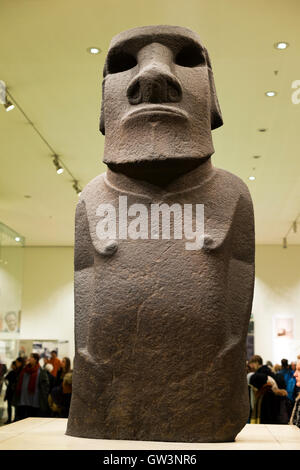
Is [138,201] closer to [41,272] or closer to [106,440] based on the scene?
[106,440]

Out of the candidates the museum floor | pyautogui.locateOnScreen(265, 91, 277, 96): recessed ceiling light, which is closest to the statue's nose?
the museum floor

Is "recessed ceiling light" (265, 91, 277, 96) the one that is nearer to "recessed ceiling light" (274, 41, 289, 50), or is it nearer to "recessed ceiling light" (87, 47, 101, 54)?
"recessed ceiling light" (274, 41, 289, 50)

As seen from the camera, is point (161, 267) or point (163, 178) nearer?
point (161, 267)

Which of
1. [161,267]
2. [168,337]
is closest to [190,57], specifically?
[161,267]

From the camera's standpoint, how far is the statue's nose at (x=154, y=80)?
3.61m

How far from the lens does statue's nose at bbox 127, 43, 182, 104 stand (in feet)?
11.8

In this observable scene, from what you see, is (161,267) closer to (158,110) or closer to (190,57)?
(158,110)

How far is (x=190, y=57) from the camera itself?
3969mm

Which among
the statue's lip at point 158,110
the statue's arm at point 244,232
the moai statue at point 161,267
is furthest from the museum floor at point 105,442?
the statue's lip at point 158,110

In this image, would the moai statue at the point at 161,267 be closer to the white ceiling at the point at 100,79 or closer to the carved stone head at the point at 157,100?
the carved stone head at the point at 157,100

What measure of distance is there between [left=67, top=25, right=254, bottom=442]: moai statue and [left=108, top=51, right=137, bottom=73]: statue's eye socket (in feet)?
0.09

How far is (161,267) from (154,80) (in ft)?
3.52

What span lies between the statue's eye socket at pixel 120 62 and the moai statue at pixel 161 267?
0.09 feet

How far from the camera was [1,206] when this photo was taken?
43.9ft
